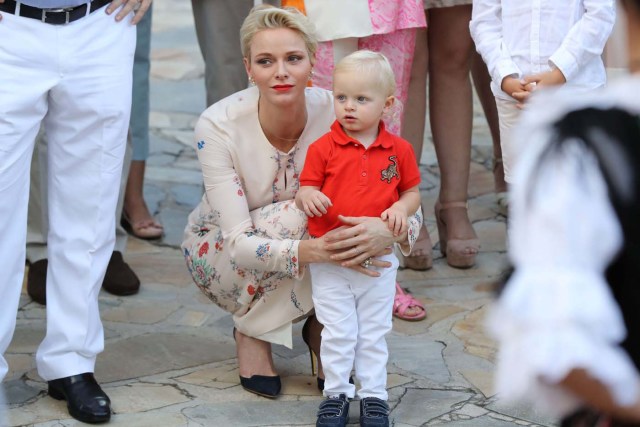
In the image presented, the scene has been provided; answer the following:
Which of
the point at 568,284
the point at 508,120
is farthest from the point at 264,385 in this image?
the point at 568,284

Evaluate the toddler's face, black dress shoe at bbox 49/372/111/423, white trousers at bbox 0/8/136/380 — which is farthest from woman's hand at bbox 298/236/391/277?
black dress shoe at bbox 49/372/111/423

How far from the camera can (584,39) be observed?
10.9 ft

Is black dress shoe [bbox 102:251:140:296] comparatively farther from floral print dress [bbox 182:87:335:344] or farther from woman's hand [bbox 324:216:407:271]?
woman's hand [bbox 324:216:407:271]

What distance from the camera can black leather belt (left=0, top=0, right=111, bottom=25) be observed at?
110 inches

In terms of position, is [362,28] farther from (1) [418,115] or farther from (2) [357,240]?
(2) [357,240]

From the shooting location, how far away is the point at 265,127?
3.26 metres

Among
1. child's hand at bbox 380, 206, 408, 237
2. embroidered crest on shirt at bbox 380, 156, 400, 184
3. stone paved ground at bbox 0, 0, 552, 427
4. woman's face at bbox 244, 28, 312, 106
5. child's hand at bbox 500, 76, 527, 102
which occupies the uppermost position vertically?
woman's face at bbox 244, 28, 312, 106

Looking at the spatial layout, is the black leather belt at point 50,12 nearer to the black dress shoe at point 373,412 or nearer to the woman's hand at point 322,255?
the woman's hand at point 322,255

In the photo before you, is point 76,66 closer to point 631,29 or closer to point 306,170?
point 306,170

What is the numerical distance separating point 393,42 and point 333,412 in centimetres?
136

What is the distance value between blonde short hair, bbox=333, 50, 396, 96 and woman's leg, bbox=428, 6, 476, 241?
1.16 metres

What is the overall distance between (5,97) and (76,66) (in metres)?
0.20

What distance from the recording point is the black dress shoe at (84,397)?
3.05m

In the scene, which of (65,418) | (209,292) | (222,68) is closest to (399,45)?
(222,68)
